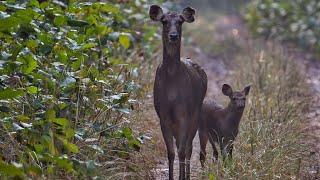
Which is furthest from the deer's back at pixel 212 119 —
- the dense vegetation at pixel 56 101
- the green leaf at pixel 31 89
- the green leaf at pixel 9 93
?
the green leaf at pixel 9 93

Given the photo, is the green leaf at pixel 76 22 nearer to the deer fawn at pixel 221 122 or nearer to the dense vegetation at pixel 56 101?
the dense vegetation at pixel 56 101

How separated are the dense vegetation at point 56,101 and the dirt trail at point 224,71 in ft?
2.82

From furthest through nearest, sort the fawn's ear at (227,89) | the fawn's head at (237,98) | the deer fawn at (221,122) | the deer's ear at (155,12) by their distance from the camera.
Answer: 1. the fawn's ear at (227,89)
2. the fawn's head at (237,98)
3. the deer fawn at (221,122)
4. the deer's ear at (155,12)

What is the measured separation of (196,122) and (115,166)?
0.94m

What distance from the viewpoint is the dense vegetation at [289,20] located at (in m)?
18.8

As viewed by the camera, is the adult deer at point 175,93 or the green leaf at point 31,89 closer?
the green leaf at point 31,89

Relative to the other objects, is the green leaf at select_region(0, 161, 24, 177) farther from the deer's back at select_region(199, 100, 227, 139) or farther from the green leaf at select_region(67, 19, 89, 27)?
the deer's back at select_region(199, 100, 227, 139)

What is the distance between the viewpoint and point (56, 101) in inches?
297

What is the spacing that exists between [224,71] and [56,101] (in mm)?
9240

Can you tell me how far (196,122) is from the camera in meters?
Result: 8.17

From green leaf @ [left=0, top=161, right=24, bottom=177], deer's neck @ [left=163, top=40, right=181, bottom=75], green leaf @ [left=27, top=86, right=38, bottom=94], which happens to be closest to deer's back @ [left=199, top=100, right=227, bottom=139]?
deer's neck @ [left=163, top=40, right=181, bottom=75]

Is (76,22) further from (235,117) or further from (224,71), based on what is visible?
(224,71)

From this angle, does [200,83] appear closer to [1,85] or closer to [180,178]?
[180,178]

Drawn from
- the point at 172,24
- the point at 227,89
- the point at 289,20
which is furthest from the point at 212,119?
the point at 289,20
